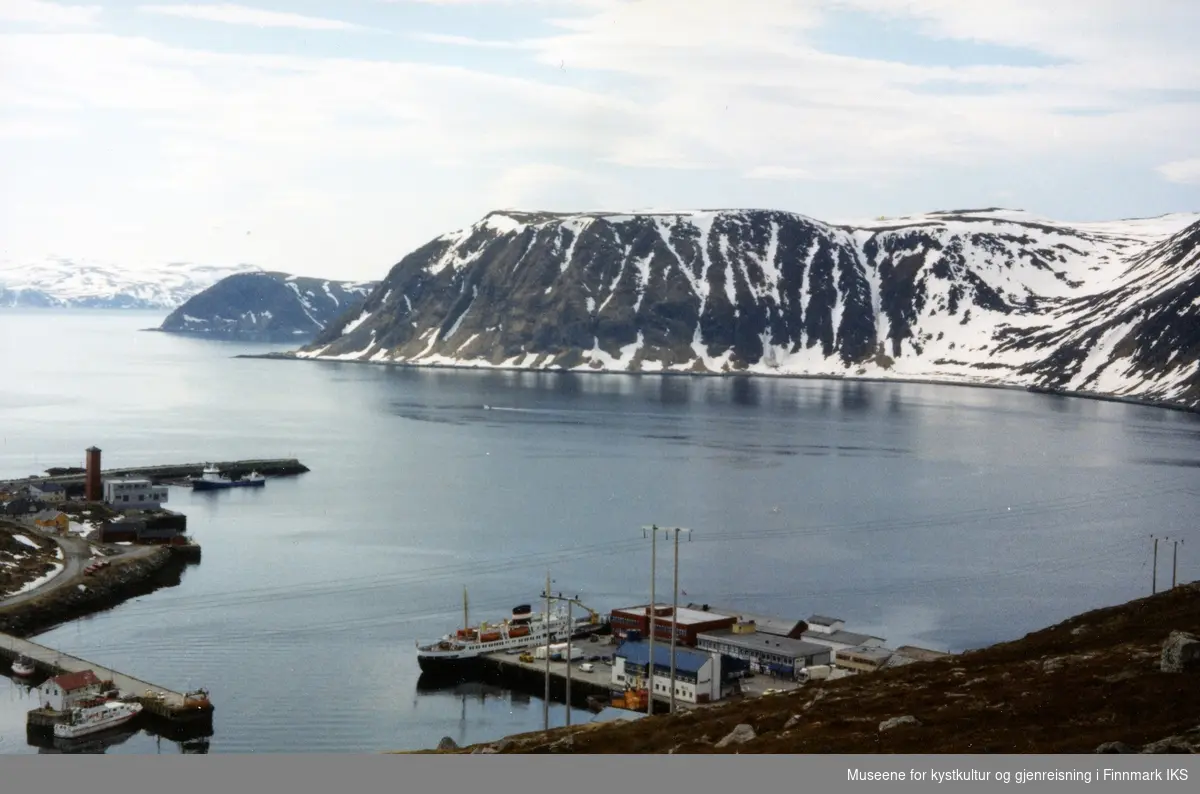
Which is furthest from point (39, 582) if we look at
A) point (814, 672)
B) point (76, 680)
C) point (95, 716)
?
point (814, 672)

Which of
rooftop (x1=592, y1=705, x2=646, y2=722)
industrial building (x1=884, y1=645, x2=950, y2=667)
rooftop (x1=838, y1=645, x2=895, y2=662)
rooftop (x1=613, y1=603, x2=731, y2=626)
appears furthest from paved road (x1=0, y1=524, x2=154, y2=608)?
industrial building (x1=884, y1=645, x2=950, y2=667)

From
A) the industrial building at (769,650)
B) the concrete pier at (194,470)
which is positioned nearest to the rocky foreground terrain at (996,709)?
the industrial building at (769,650)

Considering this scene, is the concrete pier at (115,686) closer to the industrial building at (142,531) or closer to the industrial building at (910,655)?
the industrial building at (142,531)

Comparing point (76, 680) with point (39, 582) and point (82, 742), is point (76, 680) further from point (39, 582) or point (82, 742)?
point (39, 582)

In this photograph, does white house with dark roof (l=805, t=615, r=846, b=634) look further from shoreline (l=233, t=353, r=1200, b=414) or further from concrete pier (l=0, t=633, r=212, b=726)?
shoreline (l=233, t=353, r=1200, b=414)

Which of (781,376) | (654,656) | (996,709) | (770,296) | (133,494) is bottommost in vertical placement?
(654,656)

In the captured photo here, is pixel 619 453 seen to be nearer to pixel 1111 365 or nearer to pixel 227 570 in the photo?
pixel 227 570
